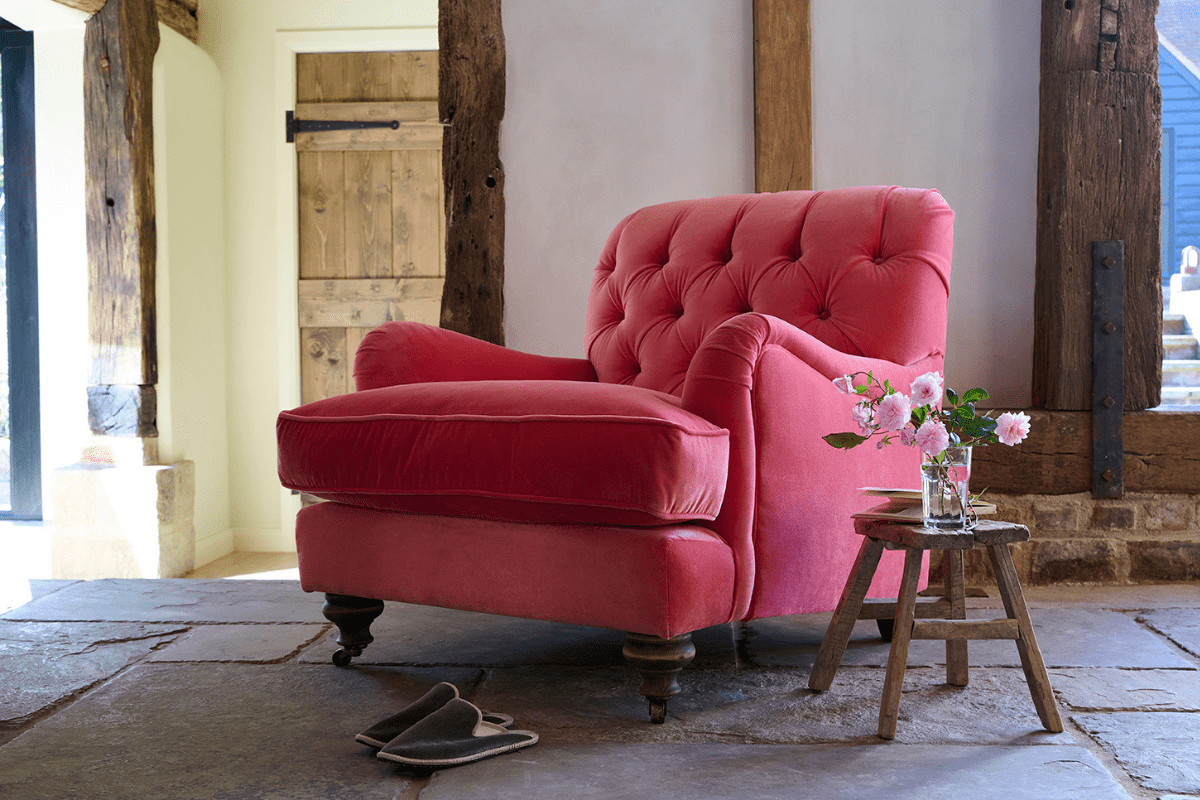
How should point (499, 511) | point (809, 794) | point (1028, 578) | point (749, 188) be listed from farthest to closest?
point (749, 188) → point (1028, 578) → point (499, 511) → point (809, 794)

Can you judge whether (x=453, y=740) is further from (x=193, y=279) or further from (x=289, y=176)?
(x=289, y=176)

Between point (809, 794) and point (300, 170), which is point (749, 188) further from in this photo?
point (300, 170)

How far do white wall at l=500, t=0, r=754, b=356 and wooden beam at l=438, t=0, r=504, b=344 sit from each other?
3cm

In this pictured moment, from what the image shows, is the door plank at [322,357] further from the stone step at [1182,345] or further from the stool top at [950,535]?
the stone step at [1182,345]

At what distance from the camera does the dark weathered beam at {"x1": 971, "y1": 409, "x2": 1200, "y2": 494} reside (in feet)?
7.90

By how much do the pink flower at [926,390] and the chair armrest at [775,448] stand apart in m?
0.20

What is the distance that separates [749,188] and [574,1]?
29.4 inches

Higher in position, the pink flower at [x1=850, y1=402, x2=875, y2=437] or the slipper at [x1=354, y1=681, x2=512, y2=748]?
the pink flower at [x1=850, y1=402, x2=875, y2=437]

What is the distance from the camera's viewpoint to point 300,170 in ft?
14.6

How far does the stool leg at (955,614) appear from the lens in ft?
5.06

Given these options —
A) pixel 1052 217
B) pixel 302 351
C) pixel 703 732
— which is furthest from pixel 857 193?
pixel 302 351

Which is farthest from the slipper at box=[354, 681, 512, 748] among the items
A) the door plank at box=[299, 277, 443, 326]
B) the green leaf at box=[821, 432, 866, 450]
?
the door plank at box=[299, 277, 443, 326]

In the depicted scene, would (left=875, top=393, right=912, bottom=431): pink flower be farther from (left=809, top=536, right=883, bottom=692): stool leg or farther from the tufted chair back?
the tufted chair back

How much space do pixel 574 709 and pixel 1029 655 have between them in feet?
2.23
